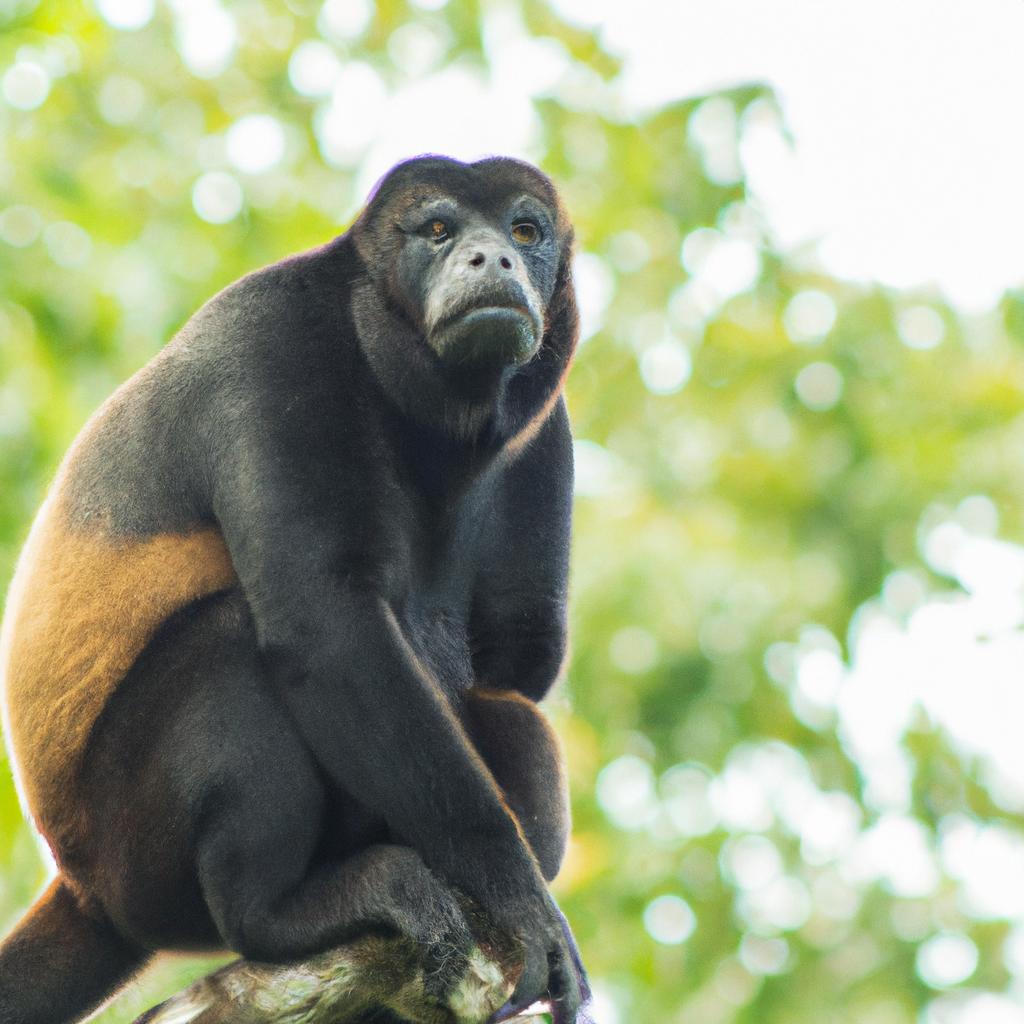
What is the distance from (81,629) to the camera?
324 centimetres

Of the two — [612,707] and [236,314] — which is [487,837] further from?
[612,707]

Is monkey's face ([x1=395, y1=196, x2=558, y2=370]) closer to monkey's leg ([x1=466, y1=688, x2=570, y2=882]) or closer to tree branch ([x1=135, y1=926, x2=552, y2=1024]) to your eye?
monkey's leg ([x1=466, y1=688, x2=570, y2=882])

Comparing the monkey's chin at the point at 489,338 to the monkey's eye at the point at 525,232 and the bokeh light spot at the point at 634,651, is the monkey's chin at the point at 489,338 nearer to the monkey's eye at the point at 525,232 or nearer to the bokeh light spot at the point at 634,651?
the monkey's eye at the point at 525,232

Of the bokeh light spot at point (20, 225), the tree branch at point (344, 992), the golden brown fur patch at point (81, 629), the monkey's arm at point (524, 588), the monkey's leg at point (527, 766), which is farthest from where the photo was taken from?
the bokeh light spot at point (20, 225)

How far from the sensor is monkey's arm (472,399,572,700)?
3730mm

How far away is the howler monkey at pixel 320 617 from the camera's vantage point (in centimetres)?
300

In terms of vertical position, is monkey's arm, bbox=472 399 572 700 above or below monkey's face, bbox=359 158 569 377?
below

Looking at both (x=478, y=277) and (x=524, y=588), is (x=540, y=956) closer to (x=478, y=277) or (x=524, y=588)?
(x=524, y=588)

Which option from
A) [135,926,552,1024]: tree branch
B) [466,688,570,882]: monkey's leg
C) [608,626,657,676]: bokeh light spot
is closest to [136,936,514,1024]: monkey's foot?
[135,926,552,1024]: tree branch

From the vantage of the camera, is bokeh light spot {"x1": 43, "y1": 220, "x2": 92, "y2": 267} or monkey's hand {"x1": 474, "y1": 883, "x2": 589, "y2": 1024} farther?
bokeh light spot {"x1": 43, "y1": 220, "x2": 92, "y2": 267}

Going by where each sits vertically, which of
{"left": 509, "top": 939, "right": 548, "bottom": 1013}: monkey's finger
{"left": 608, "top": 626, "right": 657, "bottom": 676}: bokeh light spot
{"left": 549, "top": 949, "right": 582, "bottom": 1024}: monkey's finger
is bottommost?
{"left": 608, "top": 626, "right": 657, "bottom": 676}: bokeh light spot

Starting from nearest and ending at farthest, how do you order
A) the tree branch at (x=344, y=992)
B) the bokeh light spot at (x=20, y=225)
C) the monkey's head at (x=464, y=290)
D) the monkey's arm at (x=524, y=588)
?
the tree branch at (x=344, y=992)
the monkey's head at (x=464, y=290)
the monkey's arm at (x=524, y=588)
the bokeh light spot at (x=20, y=225)

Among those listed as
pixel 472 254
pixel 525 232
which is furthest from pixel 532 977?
pixel 525 232

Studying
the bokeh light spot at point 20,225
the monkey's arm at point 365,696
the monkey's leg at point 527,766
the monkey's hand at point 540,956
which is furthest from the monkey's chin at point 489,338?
the bokeh light spot at point 20,225
